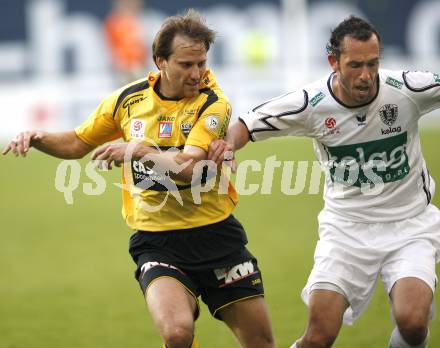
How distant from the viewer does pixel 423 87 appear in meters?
6.47

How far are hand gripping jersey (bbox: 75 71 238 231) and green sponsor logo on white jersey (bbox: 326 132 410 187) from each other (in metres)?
0.90

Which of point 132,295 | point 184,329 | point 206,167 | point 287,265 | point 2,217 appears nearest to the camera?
point 184,329

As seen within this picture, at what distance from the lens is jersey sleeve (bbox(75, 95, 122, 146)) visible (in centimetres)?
656

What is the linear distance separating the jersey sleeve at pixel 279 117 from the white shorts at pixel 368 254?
0.75 m

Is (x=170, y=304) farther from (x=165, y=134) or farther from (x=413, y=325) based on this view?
(x=413, y=325)

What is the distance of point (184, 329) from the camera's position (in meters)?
5.86

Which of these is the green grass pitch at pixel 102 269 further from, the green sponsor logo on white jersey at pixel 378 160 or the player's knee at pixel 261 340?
the green sponsor logo on white jersey at pixel 378 160

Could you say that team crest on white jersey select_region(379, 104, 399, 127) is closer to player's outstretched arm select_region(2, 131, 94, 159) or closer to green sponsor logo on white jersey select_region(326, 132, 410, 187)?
green sponsor logo on white jersey select_region(326, 132, 410, 187)

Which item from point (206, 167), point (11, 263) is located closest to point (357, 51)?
point (206, 167)

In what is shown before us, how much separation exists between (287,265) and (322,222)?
4.42 meters

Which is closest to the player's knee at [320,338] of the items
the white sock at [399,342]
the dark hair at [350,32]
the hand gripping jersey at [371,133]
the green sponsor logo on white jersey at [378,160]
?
the white sock at [399,342]

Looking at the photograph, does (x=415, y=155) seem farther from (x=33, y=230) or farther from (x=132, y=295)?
(x=33, y=230)

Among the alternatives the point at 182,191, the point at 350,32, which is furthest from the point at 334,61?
the point at 182,191

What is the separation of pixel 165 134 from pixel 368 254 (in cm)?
161
